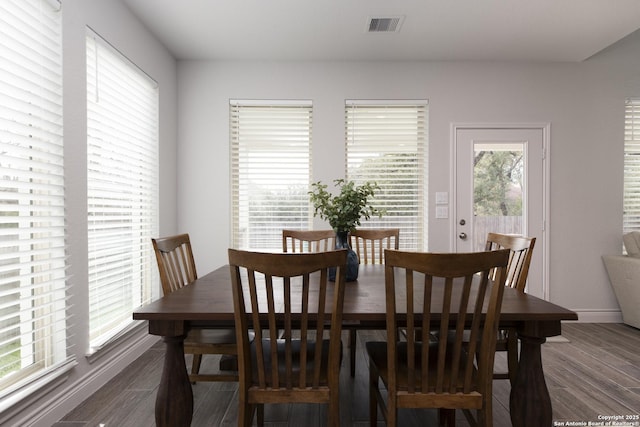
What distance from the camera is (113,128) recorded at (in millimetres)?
2498

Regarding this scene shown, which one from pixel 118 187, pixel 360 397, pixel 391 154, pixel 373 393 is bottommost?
pixel 360 397

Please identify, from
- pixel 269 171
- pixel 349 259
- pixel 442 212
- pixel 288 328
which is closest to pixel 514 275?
pixel 349 259

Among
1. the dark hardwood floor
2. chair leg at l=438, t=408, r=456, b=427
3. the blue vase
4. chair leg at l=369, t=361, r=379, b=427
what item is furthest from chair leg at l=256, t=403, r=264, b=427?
chair leg at l=438, t=408, r=456, b=427

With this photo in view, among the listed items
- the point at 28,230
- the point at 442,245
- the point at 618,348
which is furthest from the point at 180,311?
the point at 618,348

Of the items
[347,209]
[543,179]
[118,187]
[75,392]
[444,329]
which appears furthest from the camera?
[543,179]

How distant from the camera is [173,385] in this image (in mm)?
1384

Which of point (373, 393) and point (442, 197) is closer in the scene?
point (373, 393)

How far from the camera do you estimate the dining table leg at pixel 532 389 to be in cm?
135

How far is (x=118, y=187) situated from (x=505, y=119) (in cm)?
379

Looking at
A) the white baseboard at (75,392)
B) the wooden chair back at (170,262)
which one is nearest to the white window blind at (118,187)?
the white baseboard at (75,392)

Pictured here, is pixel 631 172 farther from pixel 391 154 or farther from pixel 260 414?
pixel 260 414

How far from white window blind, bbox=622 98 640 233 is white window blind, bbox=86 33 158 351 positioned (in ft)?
16.0

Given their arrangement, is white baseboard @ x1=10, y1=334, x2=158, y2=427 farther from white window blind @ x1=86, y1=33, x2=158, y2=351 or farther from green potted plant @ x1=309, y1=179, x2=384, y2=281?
green potted plant @ x1=309, y1=179, x2=384, y2=281

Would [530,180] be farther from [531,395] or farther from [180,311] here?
[180,311]
